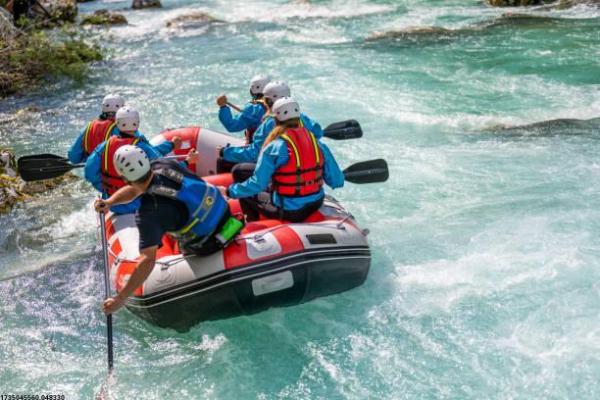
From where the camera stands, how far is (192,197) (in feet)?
14.7

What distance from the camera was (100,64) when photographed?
1406cm

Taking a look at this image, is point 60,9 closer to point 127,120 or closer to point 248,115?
point 248,115

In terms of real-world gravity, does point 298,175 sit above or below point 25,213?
above

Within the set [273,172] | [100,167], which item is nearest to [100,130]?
[100,167]

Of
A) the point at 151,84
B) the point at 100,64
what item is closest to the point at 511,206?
the point at 151,84

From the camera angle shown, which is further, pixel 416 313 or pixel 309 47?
pixel 309 47

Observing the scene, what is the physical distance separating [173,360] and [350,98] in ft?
22.6

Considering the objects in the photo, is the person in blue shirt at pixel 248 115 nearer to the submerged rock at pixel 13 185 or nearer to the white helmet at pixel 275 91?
the white helmet at pixel 275 91

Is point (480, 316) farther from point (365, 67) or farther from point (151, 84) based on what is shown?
point (151, 84)

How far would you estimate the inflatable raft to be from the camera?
15.5 ft

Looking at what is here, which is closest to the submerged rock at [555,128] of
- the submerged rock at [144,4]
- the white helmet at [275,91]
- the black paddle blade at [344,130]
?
the black paddle blade at [344,130]

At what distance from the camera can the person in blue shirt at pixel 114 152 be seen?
5.64m

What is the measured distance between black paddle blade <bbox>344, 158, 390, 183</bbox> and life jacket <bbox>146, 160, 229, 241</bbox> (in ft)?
4.72

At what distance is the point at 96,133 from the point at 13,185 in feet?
7.29
